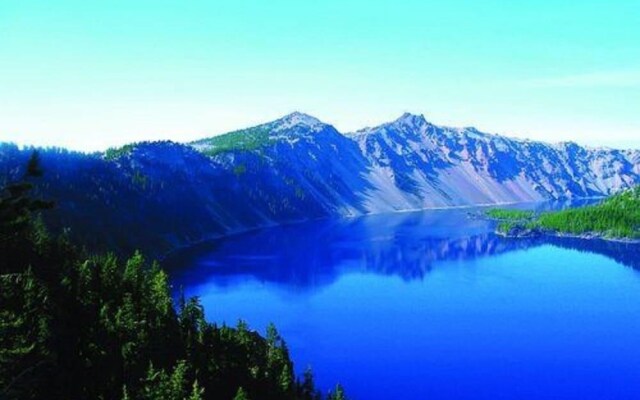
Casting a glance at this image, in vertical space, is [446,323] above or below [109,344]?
below

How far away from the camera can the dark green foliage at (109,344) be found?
5222cm

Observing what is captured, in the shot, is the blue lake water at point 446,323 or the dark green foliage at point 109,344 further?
the blue lake water at point 446,323

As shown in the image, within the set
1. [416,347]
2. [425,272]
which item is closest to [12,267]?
[416,347]

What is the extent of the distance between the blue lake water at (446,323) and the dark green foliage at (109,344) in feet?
83.8

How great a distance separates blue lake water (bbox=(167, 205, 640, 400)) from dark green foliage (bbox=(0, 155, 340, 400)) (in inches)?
1006

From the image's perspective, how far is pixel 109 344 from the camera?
6119cm

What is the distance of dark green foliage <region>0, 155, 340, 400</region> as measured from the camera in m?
52.2

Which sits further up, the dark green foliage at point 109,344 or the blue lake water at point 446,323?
the dark green foliage at point 109,344

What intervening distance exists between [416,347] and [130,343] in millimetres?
65816

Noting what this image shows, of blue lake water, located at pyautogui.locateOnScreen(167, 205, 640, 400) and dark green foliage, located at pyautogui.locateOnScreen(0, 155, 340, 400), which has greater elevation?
dark green foliage, located at pyautogui.locateOnScreen(0, 155, 340, 400)

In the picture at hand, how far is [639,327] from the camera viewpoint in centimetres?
12775

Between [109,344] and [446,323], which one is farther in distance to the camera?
[446,323]

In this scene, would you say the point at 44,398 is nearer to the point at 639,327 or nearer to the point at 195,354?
the point at 195,354

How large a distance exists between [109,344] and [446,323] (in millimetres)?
85138
